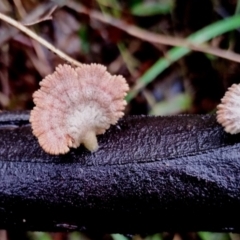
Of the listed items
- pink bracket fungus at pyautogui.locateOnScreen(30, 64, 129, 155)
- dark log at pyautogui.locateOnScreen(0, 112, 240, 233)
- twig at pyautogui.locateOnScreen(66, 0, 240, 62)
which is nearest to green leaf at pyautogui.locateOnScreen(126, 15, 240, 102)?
twig at pyautogui.locateOnScreen(66, 0, 240, 62)

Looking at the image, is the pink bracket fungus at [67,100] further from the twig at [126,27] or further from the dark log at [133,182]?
the twig at [126,27]

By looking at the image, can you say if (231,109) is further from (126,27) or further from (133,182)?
(126,27)

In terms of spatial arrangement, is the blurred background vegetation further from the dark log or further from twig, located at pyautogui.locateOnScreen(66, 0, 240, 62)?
the dark log

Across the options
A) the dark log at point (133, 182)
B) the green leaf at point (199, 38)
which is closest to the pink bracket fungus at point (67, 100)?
the dark log at point (133, 182)

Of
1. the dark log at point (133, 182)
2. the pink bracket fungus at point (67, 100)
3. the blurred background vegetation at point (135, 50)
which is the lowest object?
the dark log at point (133, 182)

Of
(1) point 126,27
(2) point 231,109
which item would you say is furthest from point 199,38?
(2) point 231,109
